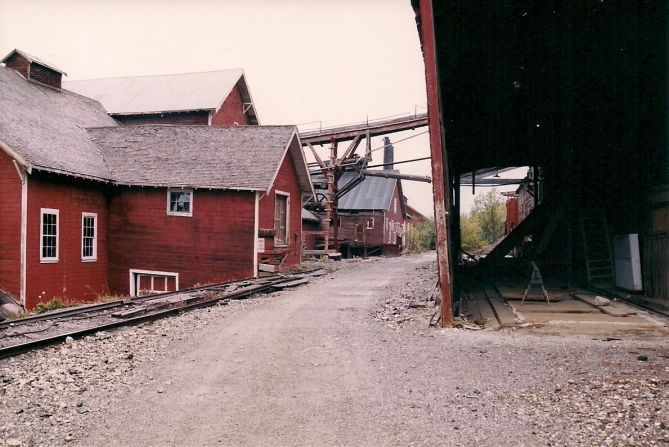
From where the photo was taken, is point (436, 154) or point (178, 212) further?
point (178, 212)

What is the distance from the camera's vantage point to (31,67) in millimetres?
21906

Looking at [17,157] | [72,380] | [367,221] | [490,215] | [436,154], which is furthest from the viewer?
[490,215]

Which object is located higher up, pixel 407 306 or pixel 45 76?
pixel 45 76

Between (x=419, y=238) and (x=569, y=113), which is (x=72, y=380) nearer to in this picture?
(x=569, y=113)

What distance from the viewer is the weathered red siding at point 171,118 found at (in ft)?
93.1

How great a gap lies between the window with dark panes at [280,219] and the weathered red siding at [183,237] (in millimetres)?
2215

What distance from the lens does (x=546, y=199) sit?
14125mm

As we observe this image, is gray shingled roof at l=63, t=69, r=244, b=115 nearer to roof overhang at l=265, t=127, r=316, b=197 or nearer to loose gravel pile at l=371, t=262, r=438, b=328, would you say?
roof overhang at l=265, t=127, r=316, b=197

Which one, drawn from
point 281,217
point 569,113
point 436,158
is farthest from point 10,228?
point 569,113

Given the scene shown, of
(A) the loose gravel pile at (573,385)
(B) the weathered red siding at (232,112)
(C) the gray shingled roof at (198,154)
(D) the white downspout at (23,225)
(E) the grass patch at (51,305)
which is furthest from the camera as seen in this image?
(B) the weathered red siding at (232,112)

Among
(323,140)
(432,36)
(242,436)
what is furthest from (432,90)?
(323,140)

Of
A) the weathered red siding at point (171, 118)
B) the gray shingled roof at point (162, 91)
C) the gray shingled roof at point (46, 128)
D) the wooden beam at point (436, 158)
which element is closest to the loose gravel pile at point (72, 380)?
the wooden beam at point (436, 158)

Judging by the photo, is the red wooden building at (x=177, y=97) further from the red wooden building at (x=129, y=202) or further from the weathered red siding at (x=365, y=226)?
the weathered red siding at (x=365, y=226)

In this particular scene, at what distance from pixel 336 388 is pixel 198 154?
1586 cm
